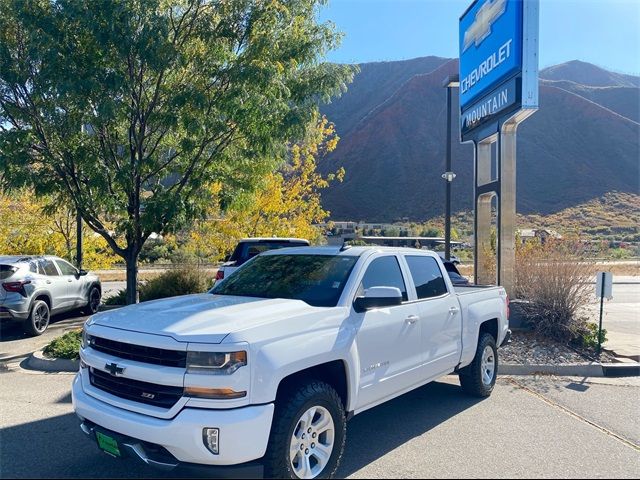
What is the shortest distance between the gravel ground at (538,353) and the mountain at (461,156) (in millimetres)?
51395

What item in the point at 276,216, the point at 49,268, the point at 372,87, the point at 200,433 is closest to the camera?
the point at 200,433

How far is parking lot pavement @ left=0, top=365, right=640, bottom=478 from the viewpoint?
4172mm

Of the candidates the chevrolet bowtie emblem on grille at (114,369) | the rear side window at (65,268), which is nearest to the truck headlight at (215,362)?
the chevrolet bowtie emblem on grille at (114,369)

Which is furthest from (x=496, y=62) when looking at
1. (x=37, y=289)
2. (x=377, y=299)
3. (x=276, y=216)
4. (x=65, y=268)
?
(x=65, y=268)

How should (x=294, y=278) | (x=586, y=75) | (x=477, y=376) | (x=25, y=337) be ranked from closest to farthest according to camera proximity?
(x=294, y=278)
(x=477, y=376)
(x=25, y=337)
(x=586, y=75)

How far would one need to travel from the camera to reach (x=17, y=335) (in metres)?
10.1

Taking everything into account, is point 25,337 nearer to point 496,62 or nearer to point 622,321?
point 496,62

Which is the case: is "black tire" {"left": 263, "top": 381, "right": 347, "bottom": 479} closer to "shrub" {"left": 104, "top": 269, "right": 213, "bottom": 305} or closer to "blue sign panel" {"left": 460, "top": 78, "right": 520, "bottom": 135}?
"blue sign panel" {"left": 460, "top": 78, "right": 520, "bottom": 135}

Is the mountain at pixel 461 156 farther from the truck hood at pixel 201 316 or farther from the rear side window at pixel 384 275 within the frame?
the truck hood at pixel 201 316

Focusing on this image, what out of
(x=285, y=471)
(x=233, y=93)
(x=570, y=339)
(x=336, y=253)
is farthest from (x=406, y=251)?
(x=570, y=339)

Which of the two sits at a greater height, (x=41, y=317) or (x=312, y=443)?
(x=312, y=443)

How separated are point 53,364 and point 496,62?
31.1 ft

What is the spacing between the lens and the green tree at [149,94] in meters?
7.69

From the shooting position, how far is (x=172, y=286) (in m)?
12.1
